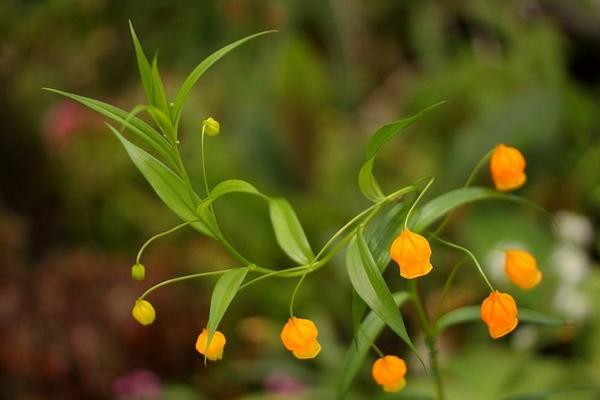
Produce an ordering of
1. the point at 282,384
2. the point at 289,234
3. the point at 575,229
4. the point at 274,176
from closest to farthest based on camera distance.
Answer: the point at 289,234, the point at 282,384, the point at 575,229, the point at 274,176

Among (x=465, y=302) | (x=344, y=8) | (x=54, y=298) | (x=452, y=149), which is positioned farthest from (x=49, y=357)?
(x=344, y=8)

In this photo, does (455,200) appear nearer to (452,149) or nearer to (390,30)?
(452,149)

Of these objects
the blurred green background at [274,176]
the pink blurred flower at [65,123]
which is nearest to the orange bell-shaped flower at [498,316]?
the blurred green background at [274,176]

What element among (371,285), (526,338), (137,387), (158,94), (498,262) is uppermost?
(158,94)

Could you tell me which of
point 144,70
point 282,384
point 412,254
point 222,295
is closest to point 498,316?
point 412,254

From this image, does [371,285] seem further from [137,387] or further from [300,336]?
[137,387]

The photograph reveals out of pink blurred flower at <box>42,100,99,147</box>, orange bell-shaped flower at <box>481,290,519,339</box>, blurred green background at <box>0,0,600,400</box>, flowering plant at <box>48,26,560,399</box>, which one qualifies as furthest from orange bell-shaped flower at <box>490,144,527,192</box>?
pink blurred flower at <box>42,100,99,147</box>

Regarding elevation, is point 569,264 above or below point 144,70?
below

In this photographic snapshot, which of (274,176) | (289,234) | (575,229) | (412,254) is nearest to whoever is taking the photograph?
(412,254)

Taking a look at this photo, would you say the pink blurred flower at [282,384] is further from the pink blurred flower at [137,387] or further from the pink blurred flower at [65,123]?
the pink blurred flower at [65,123]
